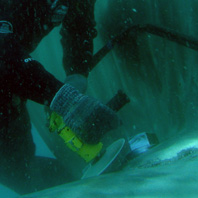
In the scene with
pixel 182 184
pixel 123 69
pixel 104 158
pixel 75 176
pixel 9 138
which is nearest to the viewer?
pixel 182 184

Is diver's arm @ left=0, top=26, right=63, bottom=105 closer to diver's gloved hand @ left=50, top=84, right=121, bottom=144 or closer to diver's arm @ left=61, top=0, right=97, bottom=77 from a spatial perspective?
diver's gloved hand @ left=50, top=84, right=121, bottom=144

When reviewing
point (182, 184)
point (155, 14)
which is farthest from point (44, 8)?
point (182, 184)

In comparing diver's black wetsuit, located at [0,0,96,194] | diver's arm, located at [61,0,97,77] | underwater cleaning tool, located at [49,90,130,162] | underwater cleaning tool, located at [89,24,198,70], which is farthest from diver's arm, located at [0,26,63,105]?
underwater cleaning tool, located at [89,24,198,70]

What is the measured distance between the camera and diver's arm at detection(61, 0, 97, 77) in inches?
90.0

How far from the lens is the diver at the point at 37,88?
4.17 ft

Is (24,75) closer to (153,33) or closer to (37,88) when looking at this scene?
(37,88)

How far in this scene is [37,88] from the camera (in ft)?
4.23

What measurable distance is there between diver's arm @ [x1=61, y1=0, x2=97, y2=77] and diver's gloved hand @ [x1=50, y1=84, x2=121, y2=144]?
99 centimetres

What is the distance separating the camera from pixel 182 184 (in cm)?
77

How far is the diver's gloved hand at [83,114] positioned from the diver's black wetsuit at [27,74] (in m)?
0.08

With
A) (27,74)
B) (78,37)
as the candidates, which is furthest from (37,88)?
(78,37)

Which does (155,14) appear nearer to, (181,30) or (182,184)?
(181,30)

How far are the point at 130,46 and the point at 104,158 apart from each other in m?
1.61

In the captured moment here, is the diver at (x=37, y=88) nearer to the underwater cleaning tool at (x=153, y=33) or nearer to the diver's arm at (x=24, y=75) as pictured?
the diver's arm at (x=24, y=75)
